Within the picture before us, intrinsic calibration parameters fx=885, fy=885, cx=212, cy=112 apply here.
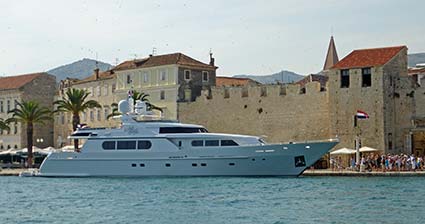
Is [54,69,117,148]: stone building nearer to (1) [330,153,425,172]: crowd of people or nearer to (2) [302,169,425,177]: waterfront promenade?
(2) [302,169,425,177]: waterfront promenade

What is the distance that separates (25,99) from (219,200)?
42.2 metres

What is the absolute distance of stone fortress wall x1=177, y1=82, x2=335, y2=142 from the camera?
174 feet

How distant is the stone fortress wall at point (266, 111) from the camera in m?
53.0

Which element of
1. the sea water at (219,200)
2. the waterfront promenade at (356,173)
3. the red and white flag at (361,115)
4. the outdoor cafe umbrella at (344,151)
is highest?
the red and white flag at (361,115)

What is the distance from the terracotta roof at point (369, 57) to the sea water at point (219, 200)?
9365mm

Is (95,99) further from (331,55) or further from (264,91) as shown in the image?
(331,55)

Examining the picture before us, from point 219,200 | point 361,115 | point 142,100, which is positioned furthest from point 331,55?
point 219,200

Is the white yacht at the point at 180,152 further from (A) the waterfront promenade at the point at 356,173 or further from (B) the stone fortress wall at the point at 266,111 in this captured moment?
(B) the stone fortress wall at the point at 266,111

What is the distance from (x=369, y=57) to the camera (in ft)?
165

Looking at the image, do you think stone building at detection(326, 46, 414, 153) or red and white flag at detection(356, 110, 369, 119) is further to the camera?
stone building at detection(326, 46, 414, 153)

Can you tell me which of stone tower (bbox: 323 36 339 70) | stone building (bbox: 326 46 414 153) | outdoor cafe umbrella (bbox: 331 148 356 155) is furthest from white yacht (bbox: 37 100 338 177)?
stone tower (bbox: 323 36 339 70)

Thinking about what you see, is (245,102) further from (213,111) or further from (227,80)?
(227,80)

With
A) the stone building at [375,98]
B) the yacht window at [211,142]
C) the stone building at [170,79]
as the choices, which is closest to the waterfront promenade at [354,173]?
the stone building at [375,98]

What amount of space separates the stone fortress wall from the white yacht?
7655 mm
